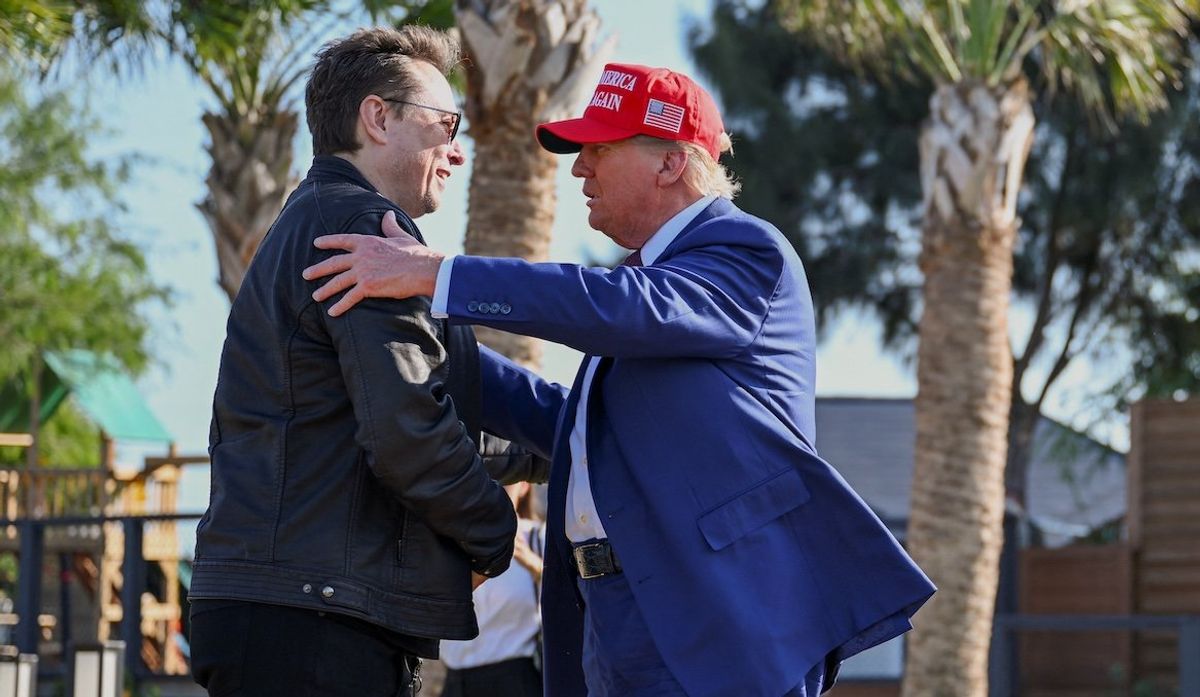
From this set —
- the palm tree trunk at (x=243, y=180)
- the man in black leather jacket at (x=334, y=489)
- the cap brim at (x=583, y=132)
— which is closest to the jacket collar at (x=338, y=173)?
the man in black leather jacket at (x=334, y=489)

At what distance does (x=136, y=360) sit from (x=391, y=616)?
870 inches

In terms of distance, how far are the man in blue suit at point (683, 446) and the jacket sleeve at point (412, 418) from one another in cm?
7

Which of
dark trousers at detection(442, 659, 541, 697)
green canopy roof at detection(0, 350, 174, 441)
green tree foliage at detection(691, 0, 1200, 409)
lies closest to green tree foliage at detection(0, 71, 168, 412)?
green canopy roof at detection(0, 350, 174, 441)

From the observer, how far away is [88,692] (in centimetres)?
732

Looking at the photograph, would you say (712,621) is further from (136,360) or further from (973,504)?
(136,360)

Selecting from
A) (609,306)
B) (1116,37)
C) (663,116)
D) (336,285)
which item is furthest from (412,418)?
(1116,37)

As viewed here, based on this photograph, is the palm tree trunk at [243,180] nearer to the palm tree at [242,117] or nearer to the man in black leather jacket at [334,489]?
the palm tree at [242,117]

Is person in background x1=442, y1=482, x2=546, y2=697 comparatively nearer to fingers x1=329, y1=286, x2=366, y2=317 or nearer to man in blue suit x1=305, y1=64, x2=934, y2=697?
man in blue suit x1=305, y1=64, x2=934, y2=697

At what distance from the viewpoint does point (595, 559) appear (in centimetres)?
335

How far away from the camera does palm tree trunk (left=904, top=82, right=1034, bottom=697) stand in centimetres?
967

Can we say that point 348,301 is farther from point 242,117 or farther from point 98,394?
point 98,394

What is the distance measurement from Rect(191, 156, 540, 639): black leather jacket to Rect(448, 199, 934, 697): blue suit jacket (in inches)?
7.6

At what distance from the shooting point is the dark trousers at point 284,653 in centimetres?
299

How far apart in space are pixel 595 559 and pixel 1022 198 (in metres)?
21.0
